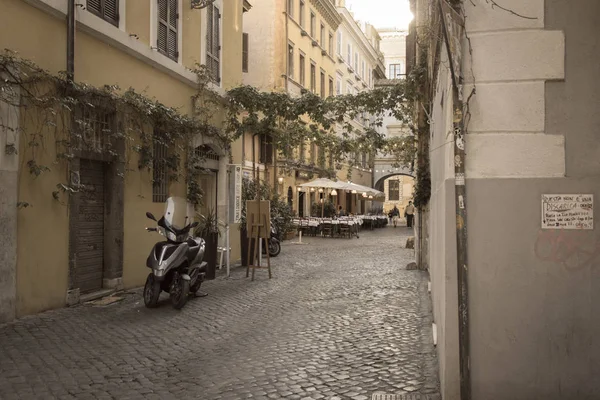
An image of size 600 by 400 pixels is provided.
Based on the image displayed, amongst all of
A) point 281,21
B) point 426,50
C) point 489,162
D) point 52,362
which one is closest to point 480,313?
point 489,162

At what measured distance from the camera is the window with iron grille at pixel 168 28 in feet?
36.9

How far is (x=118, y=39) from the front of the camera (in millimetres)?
9555

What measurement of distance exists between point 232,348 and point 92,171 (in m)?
4.53

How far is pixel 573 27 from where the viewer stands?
4.19m

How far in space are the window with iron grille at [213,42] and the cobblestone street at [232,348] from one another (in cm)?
590

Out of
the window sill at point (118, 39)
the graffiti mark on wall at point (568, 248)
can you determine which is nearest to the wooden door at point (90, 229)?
the window sill at point (118, 39)

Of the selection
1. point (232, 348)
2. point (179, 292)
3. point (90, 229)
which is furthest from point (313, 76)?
point (232, 348)

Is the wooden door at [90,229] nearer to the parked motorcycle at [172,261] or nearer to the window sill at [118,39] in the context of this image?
the parked motorcycle at [172,261]

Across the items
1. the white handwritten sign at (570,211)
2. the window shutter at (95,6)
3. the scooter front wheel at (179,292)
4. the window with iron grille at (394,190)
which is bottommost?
the scooter front wheel at (179,292)

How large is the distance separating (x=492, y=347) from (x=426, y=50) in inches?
347

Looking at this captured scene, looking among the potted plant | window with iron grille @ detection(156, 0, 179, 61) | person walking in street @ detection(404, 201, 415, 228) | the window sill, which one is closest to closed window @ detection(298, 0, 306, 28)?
person walking in street @ detection(404, 201, 415, 228)

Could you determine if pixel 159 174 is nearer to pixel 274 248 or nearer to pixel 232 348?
pixel 232 348

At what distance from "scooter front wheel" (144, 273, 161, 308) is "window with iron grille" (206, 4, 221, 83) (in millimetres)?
6308

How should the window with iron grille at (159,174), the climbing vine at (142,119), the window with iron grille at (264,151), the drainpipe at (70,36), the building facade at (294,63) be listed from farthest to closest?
the building facade at (294,63)
the window with iron grille at (264,151)
the window with iron grille at (159,174)
the drainpipe at (70,36)
the climbing vine at (142,119)
